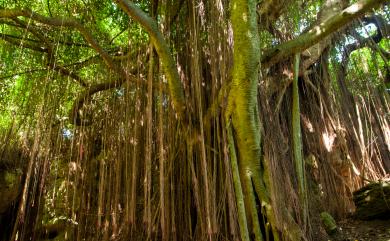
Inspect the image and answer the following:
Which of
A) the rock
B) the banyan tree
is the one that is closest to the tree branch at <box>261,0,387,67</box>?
the banyan tree

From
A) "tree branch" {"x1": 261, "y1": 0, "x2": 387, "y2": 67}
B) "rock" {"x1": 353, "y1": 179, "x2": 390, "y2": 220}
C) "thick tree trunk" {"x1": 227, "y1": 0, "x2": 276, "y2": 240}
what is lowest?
"rock" {"x1": 353, "y1": 179, "x2": 390, "y2": 220}

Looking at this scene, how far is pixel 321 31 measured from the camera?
2.18 meters

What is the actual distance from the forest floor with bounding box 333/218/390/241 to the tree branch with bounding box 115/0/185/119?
1552mm

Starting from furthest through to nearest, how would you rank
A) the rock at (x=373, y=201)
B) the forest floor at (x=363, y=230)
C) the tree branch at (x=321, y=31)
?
the rock at (x=373, y=201)
the forest floor at (x=363, y=230)
the tree branch at (x=321, y=31)

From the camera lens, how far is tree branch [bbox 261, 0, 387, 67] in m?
2.02

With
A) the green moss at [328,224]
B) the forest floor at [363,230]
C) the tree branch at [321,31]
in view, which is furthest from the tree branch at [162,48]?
the forest floor at [363,230]

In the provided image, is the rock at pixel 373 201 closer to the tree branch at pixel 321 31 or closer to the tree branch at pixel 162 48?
the tree branch at pixel 321 31

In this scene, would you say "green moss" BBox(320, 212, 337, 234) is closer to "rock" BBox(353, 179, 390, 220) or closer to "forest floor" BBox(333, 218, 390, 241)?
"forest floor" BBox(333, 218, 390, 241)

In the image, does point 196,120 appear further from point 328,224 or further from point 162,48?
point 328,224

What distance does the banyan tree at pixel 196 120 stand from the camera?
214 centimetres

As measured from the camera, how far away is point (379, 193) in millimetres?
2799

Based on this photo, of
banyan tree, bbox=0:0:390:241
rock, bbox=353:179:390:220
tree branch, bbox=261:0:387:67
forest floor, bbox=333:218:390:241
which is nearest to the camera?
tree branch, bbox=261:0:387:67

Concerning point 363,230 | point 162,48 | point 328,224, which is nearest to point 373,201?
point 363,230

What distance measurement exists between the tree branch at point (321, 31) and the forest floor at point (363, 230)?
56.1 inches
